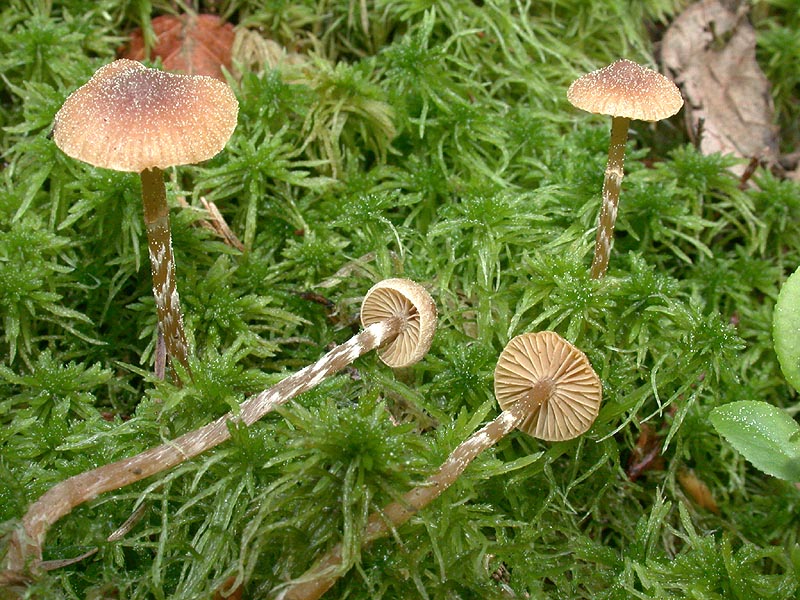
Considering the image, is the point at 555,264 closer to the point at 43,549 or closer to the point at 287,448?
the point at 287,448

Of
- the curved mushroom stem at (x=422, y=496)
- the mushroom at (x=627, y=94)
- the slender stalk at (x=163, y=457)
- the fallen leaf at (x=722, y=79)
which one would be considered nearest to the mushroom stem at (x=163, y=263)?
the slender stalk at (x=163, y=457)

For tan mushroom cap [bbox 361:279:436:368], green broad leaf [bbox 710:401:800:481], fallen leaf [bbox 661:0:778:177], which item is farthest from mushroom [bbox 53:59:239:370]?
fallen leaf [bbox 661:0:778:177]

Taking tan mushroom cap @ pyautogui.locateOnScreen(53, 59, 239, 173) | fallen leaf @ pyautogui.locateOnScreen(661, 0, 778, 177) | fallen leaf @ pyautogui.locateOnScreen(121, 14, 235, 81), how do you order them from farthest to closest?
fallen leaf @ pyautogui.locateOnScreen(661, 0, 778, 177) < fallen leaf @ pyautogui.locateOnScreen(121, 14, 235, 81) < tan mushroom cap @ pyautogui.locateOnScreen(53, 59, 239, 173)

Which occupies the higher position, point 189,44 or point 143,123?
point 143,123

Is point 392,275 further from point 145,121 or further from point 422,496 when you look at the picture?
point 145,121

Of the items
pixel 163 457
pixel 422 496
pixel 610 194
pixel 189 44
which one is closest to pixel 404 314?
pixel 422 496

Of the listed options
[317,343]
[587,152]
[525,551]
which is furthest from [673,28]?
[525,551]

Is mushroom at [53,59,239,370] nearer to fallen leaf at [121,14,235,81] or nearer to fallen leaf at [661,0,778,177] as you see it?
fallen leaf at [121,14,235,81]

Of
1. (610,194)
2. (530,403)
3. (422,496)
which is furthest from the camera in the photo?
(610,194)
